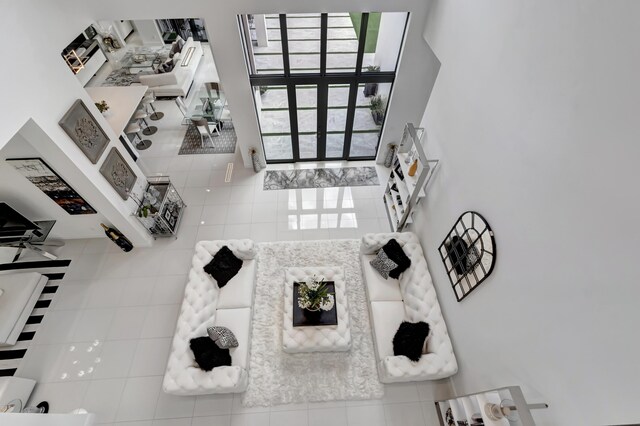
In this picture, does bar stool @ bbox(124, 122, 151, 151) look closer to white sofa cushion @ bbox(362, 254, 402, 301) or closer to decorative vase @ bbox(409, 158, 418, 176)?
white sofa cushion @ bbox(362, 254, 402, 301)

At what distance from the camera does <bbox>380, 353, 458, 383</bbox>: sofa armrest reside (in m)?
4.00

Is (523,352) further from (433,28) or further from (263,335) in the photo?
(433,28)

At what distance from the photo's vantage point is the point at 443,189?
14.6 feet

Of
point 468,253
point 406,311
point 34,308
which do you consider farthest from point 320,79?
point 34,308

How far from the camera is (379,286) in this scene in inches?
195

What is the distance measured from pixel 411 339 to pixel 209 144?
264 inches

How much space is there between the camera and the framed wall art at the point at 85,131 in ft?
13.7

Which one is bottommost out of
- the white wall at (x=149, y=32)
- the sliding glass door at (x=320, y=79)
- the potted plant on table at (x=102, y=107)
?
the sliding glass door at (x=320, y=79)

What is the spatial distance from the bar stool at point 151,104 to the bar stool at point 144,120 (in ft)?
1.00

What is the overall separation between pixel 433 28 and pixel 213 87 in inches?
245

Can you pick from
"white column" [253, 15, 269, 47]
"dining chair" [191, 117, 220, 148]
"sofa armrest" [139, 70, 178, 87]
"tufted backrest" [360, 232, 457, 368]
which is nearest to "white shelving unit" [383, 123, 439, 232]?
"tufted backrest" [360, 232, 457, 368]

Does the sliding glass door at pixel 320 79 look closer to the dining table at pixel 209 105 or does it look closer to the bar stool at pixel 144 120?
the dining table at pixel 209 105

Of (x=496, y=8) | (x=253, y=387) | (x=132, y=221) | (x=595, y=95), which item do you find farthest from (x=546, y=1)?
(x=132, y=221)

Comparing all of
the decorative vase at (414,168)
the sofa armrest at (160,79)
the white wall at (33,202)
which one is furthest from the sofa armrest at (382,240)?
the sofa armrest at (160,79)
